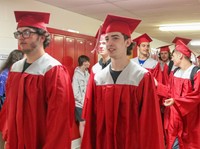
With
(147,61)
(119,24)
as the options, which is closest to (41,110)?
(119,24)

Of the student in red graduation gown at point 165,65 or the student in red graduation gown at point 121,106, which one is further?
the student in red graduation gown at point 165,65

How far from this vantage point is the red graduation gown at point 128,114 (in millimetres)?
1875

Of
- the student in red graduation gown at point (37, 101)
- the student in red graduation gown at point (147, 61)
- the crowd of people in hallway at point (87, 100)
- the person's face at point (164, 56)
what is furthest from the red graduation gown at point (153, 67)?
the student in red graduation gown at point (37, 101)

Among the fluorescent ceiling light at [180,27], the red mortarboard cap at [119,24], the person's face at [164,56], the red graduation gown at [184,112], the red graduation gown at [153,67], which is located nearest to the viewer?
the red mortarboard cap at [119,24]

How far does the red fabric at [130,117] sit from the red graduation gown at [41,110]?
0.88 feet

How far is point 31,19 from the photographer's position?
78.3 inches

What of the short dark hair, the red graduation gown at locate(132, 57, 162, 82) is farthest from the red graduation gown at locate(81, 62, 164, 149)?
the short dark hair

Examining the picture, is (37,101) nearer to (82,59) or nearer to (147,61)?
(147,61)

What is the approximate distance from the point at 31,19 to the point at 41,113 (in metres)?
0.69

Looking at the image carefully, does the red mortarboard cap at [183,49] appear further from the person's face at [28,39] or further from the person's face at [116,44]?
the person's face at [28,39]

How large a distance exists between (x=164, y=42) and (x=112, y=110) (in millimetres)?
9148

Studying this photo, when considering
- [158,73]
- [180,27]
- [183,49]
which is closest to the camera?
[183,49]

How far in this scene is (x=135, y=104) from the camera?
1891 millimetres

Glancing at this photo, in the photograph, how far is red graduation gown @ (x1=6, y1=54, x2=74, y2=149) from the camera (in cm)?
181
